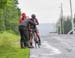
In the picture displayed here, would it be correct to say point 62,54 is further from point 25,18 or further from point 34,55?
point 25,18

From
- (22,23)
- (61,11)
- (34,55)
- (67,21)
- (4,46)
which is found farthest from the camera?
(67,21)

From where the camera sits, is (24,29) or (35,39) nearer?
(24,29)

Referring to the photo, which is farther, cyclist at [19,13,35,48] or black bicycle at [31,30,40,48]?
black bicycle at [31,30,40,48]

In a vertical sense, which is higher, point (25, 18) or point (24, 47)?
point (25, 18)

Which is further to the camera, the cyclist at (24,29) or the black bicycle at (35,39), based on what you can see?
the black bicycle at (35,39)

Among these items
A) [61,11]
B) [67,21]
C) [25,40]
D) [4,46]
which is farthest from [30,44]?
[67,21]

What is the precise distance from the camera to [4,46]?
2392 centimetres

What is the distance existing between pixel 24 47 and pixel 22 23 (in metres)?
1.27

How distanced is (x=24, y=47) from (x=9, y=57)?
14.8 feet

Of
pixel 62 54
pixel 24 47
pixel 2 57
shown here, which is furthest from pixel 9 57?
pixel 24 47

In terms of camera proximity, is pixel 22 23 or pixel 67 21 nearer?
pixel 22 23

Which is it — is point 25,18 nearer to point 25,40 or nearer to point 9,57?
point 25,40

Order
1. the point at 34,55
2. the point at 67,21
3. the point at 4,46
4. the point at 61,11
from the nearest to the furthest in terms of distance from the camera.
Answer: the point at 34,55 → the point at 4,46 → the point at 61,11 → the point at 67,21

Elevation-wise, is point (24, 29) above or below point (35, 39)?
above
